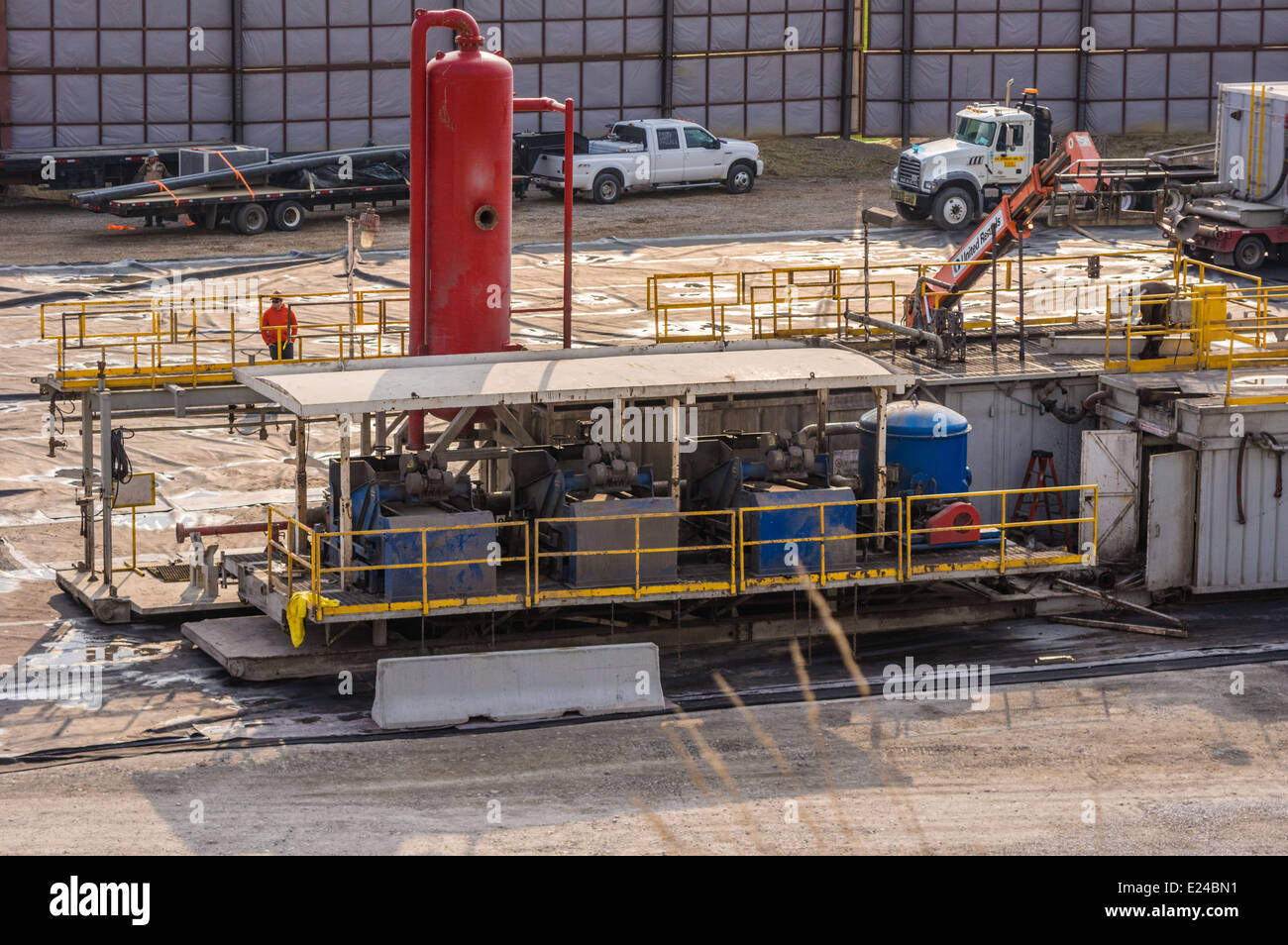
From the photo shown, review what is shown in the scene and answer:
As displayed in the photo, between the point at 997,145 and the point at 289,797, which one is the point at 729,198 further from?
the point at 289,797

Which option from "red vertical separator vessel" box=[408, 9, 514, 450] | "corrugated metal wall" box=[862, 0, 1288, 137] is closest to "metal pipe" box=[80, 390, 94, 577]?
"red vertical separator vessel" box=[408, 9, 514, 450]

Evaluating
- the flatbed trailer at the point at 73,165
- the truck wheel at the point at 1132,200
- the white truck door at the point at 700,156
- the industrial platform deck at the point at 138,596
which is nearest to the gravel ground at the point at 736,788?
the industrial platform deck at the point at 138,596

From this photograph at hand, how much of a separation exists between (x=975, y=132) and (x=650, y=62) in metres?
9.74

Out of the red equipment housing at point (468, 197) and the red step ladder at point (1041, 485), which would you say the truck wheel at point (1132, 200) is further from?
the red equipment housing at point (468, 197)

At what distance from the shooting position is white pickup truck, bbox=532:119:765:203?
4397 cm

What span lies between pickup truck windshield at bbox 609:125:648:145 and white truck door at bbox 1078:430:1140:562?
23.7 metres

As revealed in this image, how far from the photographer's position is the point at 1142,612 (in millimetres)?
21578

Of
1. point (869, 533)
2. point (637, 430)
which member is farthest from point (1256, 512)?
point (637, 430)

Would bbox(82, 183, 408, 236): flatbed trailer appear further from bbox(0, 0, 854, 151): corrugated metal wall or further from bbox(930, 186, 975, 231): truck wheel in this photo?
bbox(930, 186, 975, 231): truck wheel

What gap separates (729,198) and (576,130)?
4539mm

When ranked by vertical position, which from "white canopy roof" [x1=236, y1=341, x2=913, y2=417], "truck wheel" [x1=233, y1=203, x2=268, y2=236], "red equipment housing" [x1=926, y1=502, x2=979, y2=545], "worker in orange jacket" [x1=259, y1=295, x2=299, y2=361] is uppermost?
"truck wheel" [x1=233, y1=203, x2=268, y2=236]

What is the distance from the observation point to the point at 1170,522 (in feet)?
72.3

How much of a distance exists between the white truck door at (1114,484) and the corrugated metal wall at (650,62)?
27.4 m

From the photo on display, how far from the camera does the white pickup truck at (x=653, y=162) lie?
144ft
